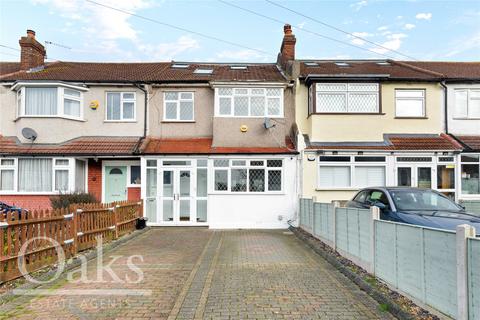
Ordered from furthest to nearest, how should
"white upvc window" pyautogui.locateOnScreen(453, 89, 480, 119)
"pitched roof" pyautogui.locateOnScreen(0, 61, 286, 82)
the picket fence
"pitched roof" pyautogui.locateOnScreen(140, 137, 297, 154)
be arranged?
1. "white upvc window" pyautogui.locateOnScreen(453, 89, 480, 119)
2. "pitched roof" pyautogui.locateOnScreen(0, 61, 286, 82)
3. "pitched roof" pyautogui.locateOnScreen(140, 137, 297, 154)
4. the picket fence

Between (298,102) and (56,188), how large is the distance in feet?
35.1

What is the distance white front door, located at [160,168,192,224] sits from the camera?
15.4 m

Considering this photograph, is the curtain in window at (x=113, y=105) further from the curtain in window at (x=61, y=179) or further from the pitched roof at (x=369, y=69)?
the pitched roof at (x=369, y=69)

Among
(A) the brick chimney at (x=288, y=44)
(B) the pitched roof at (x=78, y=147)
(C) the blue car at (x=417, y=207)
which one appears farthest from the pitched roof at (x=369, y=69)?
(B) the pitched roof at (x=78, y=147)

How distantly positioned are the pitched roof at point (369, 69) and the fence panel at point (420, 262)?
10226mm

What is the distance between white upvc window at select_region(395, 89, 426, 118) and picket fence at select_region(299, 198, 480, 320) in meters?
9.35

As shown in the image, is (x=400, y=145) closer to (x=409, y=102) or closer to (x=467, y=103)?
(x=409, y=102)

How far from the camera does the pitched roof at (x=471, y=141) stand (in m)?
15.5

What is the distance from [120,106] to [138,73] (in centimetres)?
217

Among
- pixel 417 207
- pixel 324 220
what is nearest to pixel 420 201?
pixel 417 207

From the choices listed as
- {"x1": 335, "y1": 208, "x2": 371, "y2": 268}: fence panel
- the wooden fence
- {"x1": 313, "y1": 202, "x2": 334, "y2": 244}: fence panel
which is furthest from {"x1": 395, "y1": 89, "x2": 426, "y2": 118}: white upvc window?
the wooden fence

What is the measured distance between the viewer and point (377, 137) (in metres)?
15.4

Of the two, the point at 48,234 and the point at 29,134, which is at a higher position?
the point at 29,134

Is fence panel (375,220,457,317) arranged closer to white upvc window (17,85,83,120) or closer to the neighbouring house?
the neighbouring house
